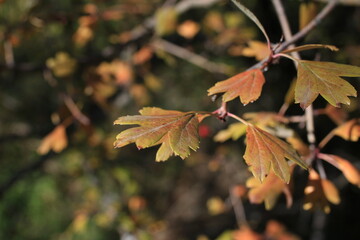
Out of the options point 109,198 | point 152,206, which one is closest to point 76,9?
point 109,198

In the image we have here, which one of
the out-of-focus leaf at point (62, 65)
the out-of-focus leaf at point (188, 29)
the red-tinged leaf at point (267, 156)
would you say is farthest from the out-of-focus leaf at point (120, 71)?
the red-tinged leaf at point (267, 156)

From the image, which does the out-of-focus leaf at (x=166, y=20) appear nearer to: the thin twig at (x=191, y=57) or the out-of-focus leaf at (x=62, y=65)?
the thin twig at (x=191, y=57)

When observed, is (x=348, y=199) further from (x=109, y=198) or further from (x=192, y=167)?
(x=109, y=198)

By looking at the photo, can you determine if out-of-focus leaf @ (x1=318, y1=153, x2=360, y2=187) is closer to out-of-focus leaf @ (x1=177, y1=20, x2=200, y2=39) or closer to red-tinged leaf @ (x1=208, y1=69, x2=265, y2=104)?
red-tinged leaf @ (x1=208, y1=69, x2=265, y2=104)

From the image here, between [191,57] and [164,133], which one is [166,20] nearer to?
[191,57]

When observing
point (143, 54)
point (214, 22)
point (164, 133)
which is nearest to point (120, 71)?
point (143, 54)

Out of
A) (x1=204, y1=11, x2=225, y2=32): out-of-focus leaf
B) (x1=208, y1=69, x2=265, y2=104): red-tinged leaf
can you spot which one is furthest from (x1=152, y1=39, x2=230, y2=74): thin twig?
(x1=208, y1=69, x2=265, y2=104): red-tinged leaf
